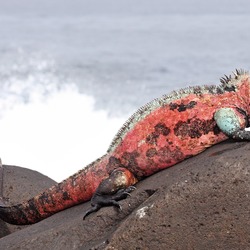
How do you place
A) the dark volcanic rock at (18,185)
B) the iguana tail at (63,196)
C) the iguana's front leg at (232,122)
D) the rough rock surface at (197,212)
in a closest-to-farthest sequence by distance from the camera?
the rough rock surface at (197,212)
the iguana's front leg at (232,122)
the iguana tail at (63,196)
the dark volcanic rock at (18,185)

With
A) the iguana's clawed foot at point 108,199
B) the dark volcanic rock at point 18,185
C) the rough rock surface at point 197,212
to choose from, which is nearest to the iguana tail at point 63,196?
the iguana's clawed foot at point 108,199

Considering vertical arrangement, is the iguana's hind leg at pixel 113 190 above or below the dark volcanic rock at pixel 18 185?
below

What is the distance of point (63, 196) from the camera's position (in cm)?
548

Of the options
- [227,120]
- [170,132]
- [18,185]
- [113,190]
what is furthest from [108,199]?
Result: [18,185]

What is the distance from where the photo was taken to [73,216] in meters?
5.22

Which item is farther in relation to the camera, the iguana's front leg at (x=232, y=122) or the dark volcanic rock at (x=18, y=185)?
the dark volcanic rock at (x=18, y=185)

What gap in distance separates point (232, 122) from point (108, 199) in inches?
34.6

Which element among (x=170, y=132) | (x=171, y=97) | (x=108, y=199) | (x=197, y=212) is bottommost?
(x=197, y=212)

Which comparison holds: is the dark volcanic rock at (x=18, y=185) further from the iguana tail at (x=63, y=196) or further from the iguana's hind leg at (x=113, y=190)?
the iguana's hind leg at (x=113, y=190)

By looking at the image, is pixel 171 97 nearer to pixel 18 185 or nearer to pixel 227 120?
pixel 227 120

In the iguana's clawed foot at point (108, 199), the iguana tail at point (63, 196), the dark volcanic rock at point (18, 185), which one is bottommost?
the iguana's clawed foot at point (108, 199)

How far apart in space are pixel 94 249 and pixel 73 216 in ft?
2.23

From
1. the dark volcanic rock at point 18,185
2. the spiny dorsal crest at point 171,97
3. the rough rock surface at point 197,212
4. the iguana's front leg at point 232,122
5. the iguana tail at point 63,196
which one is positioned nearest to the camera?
the rough rock surface at point 197,212

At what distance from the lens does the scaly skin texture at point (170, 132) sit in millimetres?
4910
